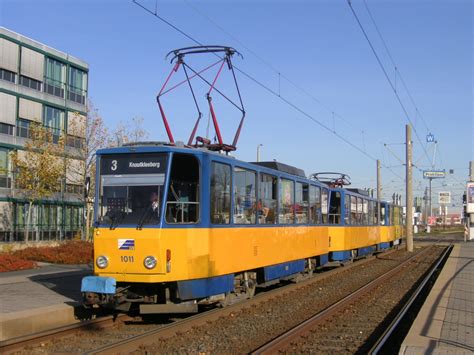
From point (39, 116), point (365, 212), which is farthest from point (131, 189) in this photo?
point (39, 116)

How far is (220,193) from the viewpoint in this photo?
410 inches

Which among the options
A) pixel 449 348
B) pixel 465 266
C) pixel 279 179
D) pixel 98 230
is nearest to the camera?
pixel 449 348

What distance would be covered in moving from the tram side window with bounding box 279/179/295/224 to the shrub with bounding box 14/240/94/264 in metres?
9.68

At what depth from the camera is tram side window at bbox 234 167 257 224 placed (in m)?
11.1

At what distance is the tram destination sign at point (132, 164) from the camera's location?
31.2 ft

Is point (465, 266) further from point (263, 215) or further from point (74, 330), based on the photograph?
point (74, 330)

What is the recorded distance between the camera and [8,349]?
760 centimetres

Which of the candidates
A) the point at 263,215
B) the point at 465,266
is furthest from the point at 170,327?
the point at 465,266

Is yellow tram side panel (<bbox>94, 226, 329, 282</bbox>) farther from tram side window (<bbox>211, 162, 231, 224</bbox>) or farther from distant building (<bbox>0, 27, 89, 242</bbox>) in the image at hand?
distant building (<bbox>0, 27, 89, 242</bbox>)

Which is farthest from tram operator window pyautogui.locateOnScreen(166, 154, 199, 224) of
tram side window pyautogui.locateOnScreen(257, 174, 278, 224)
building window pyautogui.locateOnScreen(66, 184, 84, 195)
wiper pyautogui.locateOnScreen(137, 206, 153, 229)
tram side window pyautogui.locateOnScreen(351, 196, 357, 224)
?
building window pyautogui.locateOnScreen(66, 184, 84, 195)

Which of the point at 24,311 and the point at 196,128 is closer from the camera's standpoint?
the point at 24,311

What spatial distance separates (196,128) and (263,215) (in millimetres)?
2420

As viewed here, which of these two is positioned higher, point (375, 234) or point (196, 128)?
point (196, 128)

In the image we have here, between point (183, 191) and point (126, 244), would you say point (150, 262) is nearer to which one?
point (126, 244)
